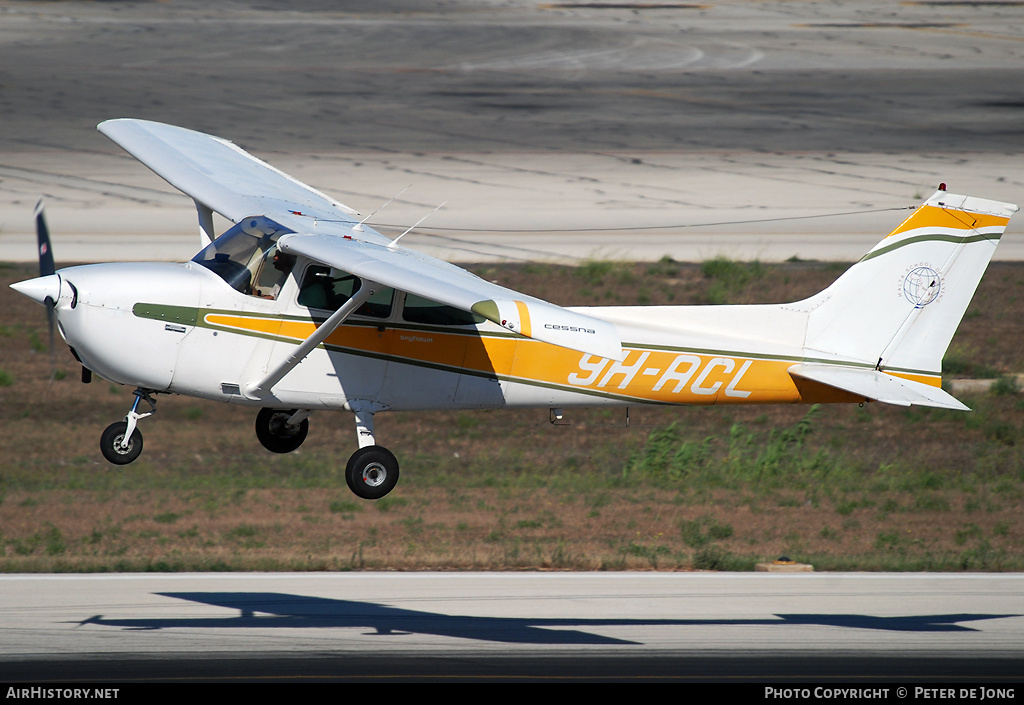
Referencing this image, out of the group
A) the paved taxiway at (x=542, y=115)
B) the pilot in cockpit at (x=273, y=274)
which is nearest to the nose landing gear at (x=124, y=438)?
the pilot in cockpit at (x=273, y=274)

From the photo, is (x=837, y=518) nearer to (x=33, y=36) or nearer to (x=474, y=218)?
(x=474, y=218)

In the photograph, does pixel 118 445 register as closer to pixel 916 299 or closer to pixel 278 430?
pixel 278 430

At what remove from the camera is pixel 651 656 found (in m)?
16.6

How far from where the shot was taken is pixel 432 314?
1335cm

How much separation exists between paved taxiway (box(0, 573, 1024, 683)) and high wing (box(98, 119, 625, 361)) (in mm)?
5963

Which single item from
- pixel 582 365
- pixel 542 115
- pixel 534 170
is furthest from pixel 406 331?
pixel 542 115

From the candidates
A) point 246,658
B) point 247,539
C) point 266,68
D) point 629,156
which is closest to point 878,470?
point 247,539

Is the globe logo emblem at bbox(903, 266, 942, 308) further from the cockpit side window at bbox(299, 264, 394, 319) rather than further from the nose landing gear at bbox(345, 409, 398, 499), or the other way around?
the nose landing gear at bbox(345, 409, 398, 499)

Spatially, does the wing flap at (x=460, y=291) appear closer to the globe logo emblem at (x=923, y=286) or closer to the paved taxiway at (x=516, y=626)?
the globe logo emblem at (x=923, y=286)

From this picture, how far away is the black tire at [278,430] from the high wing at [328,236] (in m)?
2.38

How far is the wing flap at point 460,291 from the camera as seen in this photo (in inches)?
399

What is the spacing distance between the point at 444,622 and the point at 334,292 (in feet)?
23.4

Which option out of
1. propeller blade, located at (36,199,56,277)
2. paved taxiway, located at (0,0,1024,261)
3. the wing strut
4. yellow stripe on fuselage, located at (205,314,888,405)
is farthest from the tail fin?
paved taxiway, located at (0,0,1024,261)

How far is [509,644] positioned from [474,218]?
21977 mm
